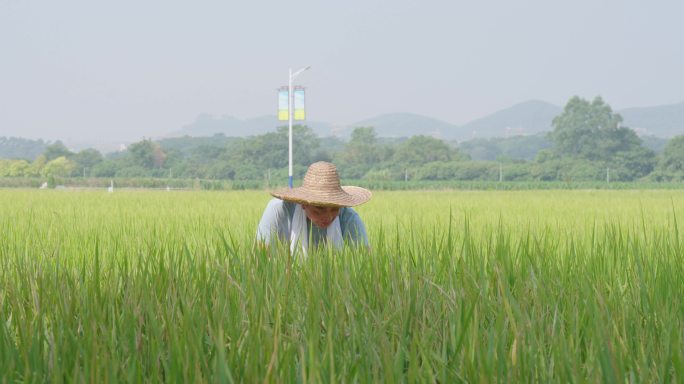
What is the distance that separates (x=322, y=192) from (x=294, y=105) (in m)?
23.4

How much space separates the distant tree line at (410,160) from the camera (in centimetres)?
5452

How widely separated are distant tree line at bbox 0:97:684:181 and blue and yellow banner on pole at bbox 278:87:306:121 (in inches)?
1066

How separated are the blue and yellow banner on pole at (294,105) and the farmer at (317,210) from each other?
73.9 feet

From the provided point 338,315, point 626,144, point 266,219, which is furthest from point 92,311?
point 626,144

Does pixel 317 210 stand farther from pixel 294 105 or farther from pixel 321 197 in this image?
pixel 294 105

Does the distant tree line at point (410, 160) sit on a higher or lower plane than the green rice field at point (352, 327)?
higher

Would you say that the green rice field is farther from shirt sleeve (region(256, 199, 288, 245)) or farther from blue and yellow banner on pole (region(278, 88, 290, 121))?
blue and yellow banner on pole (region(278, 88, 290, 121))

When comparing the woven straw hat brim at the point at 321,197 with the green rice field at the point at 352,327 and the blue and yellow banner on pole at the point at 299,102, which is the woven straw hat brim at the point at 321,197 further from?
the blue and yellow banner on pole at the point at 299,102

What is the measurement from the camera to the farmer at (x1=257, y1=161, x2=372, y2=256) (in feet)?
10.6

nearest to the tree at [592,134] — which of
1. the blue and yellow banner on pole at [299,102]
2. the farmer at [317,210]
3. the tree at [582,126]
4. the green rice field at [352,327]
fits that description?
the tree at [582,126]

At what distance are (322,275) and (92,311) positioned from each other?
709 mm

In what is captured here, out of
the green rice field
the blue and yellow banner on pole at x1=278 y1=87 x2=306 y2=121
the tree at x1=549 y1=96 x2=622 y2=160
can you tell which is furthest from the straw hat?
the tree at x1=549 y1=96 x2=622 y2=160

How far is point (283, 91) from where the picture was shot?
2628 centimetres

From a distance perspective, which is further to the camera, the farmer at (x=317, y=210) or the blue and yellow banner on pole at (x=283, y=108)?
the blue and yellow banner on pole at (x=283, y=108)
